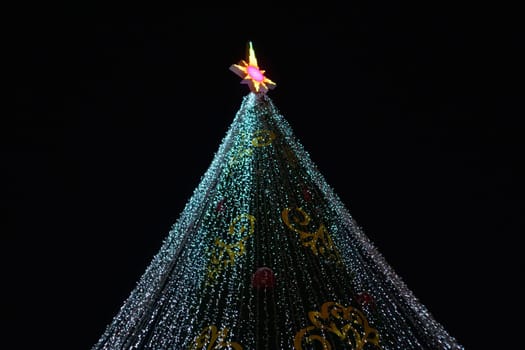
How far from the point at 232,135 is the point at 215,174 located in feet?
2.04

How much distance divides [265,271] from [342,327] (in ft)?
3.21

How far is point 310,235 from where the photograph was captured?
458 centimetres

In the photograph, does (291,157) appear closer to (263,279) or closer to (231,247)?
(231,247)

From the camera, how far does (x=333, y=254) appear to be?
4.67 m

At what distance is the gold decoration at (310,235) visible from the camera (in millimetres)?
4539

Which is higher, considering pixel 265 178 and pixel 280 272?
pixel 265 178

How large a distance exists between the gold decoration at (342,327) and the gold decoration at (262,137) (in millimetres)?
2302

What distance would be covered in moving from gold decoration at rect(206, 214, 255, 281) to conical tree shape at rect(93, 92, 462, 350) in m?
0.01

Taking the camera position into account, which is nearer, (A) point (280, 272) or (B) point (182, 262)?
(B) point (182, 262)

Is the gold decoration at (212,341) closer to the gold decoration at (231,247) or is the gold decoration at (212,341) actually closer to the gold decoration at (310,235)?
the gold decoration at (231,247)

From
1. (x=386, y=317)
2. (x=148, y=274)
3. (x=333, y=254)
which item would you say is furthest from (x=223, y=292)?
(x=386, y=317)

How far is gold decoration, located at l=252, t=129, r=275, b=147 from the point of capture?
5277 millimetres

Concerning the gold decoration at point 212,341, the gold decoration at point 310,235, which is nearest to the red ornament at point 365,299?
the gold decoration at point 310,235

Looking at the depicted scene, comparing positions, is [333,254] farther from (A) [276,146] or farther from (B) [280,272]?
(A) [276,146]
